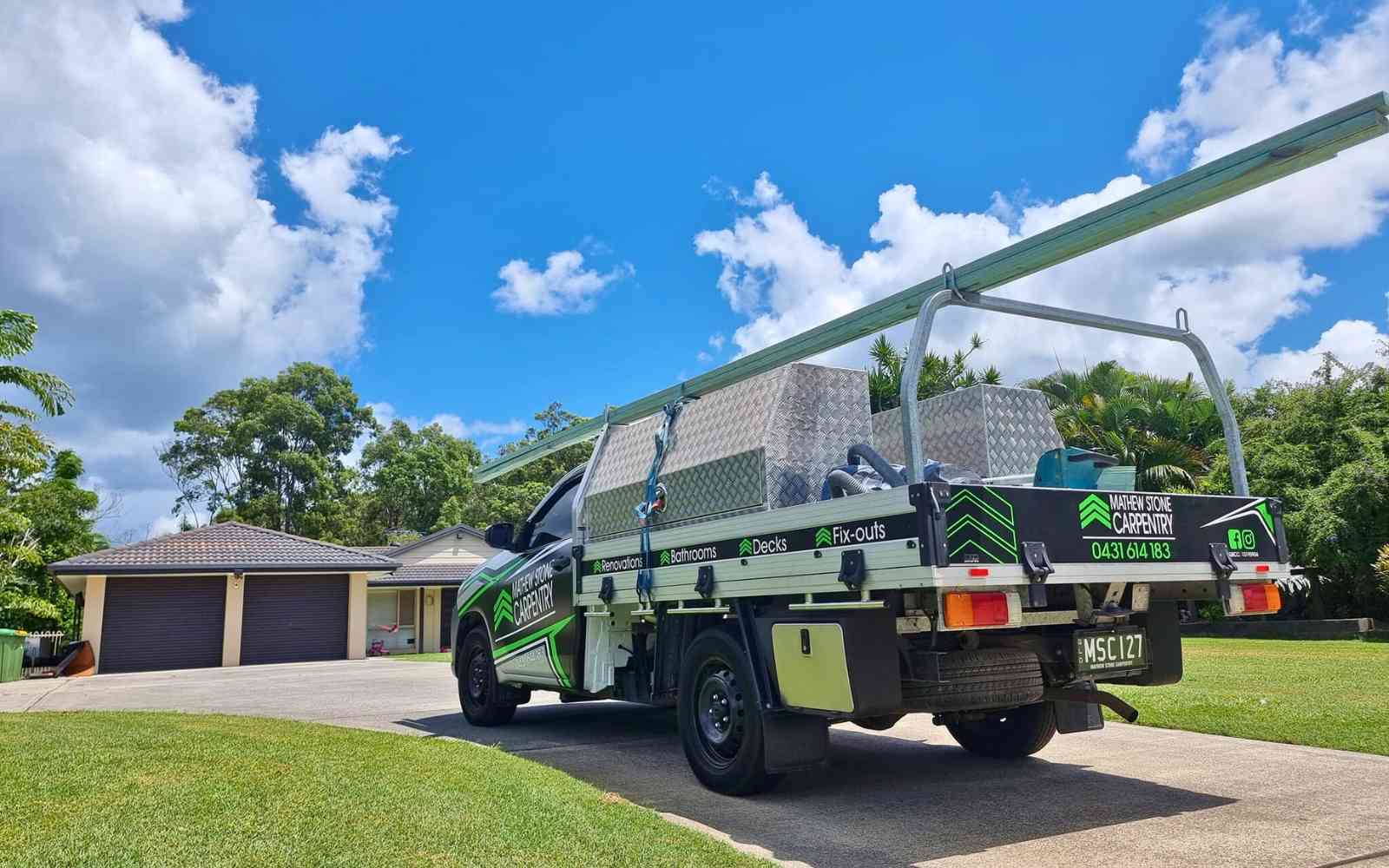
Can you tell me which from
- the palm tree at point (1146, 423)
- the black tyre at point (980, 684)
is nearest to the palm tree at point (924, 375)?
the palm tree at point (1146, 423)

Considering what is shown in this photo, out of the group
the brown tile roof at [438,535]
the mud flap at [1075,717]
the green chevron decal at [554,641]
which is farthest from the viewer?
the brown tile roof at [438,535]

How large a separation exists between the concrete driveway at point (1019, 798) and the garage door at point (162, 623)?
1695 centimetres

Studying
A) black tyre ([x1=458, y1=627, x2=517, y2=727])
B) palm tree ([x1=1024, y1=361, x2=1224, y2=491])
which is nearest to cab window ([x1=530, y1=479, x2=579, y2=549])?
black tyre ([x1=458, y1=627, x2=517, y2=727])

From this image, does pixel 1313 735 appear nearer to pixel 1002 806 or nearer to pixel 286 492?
pixel 1002 806

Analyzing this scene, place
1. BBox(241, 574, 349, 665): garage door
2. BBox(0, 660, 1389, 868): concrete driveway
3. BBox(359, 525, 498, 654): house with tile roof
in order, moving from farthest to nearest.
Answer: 1. BBox(359, 525, 498, 654): house with tile roof
2. BBox(241, 574, 349, 665): garage door
3. BBox(0, 660, 1389, 868): concrete driveway

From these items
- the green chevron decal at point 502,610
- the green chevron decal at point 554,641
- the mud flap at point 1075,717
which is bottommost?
the mud flap at point 1075,717

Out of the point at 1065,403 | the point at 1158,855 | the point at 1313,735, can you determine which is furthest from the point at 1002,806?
the point at 1065,403

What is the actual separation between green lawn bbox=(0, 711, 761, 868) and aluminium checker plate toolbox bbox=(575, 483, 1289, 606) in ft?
4.51

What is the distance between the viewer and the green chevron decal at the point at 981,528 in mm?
4312

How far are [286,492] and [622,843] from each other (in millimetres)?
46264

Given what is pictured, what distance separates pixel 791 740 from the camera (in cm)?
533

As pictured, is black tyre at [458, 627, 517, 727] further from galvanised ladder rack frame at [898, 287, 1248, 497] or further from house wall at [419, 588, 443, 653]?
house wall at [419, 588, 443, 653]

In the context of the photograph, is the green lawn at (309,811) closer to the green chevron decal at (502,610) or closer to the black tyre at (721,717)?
the black tyre at (721,717)

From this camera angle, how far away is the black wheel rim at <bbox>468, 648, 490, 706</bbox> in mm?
9023
